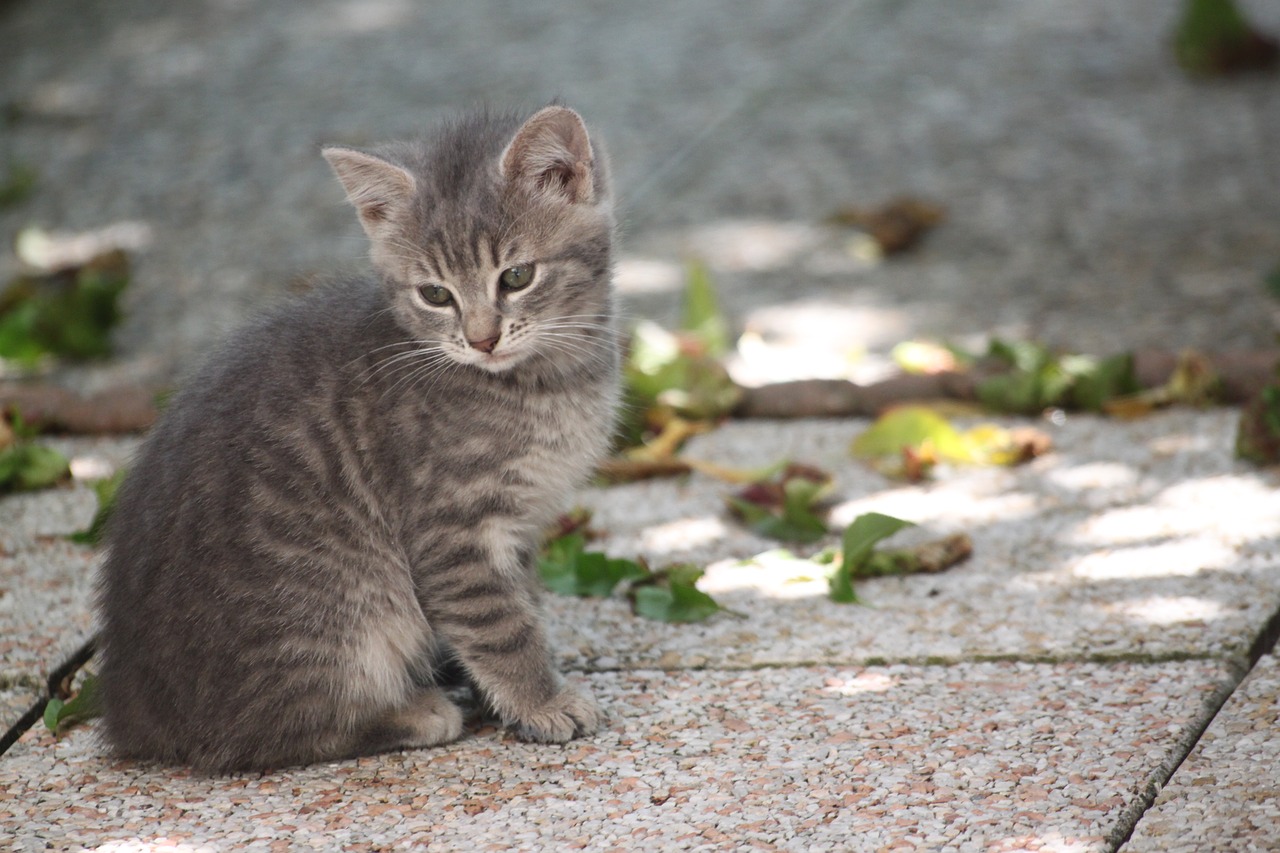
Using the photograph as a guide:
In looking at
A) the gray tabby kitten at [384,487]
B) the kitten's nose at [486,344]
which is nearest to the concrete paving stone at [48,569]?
the gray tabby kitten at [384,487]

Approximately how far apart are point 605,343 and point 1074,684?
1436 mm

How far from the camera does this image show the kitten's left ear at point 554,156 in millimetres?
3439

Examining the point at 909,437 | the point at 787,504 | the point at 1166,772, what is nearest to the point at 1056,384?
the point at 909,437

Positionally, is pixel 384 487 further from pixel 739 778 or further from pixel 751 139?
pixel 751 139

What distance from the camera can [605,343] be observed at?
376cm

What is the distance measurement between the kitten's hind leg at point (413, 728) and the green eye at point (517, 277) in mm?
1016

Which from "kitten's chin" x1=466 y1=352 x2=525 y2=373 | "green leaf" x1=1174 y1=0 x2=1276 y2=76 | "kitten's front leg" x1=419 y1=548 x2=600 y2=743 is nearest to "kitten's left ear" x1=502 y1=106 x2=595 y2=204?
"kitten's chin" x1=466 y1=352 x2=525 y2=373

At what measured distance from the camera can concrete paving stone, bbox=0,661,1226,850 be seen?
2945 millimetres

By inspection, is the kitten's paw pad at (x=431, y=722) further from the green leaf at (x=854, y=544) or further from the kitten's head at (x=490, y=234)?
the green leaf at (x=854, y=544)

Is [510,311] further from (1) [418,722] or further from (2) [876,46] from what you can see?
(2) [876,46]

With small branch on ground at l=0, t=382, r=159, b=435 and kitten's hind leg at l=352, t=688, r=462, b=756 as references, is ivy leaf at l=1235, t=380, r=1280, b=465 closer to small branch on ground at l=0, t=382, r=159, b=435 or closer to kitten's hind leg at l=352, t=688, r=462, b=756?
kitten's hind leg at l=352, t=688, r=462, b=756

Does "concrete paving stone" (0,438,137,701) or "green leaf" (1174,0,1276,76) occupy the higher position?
"green leaf" (1174,0,1276,76)

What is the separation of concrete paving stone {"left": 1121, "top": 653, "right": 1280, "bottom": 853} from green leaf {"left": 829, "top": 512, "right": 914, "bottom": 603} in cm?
97

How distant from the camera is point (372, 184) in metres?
3.59
